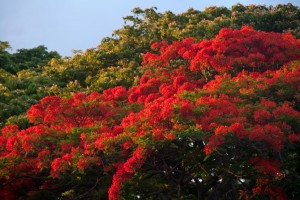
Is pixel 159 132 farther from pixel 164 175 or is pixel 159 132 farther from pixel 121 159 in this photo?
pixel 164 175

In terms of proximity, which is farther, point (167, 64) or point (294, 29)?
point (294, 29)

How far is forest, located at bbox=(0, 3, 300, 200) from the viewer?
1272 centimetres

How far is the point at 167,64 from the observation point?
18.9m

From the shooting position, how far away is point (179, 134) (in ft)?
39.9

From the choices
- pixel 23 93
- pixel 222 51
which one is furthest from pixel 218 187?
pixel 23 93

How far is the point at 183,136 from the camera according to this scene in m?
12.2

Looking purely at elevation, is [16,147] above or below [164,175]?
above

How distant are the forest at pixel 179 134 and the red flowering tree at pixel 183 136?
28mm

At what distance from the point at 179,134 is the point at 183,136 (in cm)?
11

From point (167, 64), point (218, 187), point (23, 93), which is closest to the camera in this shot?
point (218, 187)

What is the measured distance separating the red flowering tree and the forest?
0.03 metres

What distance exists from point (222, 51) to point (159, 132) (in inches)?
224

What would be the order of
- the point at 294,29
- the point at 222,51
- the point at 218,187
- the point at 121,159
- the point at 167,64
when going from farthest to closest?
the point at 294,29, the point at 167,64, the point at 222,51, the point at 218,187, the point at 121,159

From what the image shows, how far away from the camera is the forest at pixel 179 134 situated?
12.7 m
